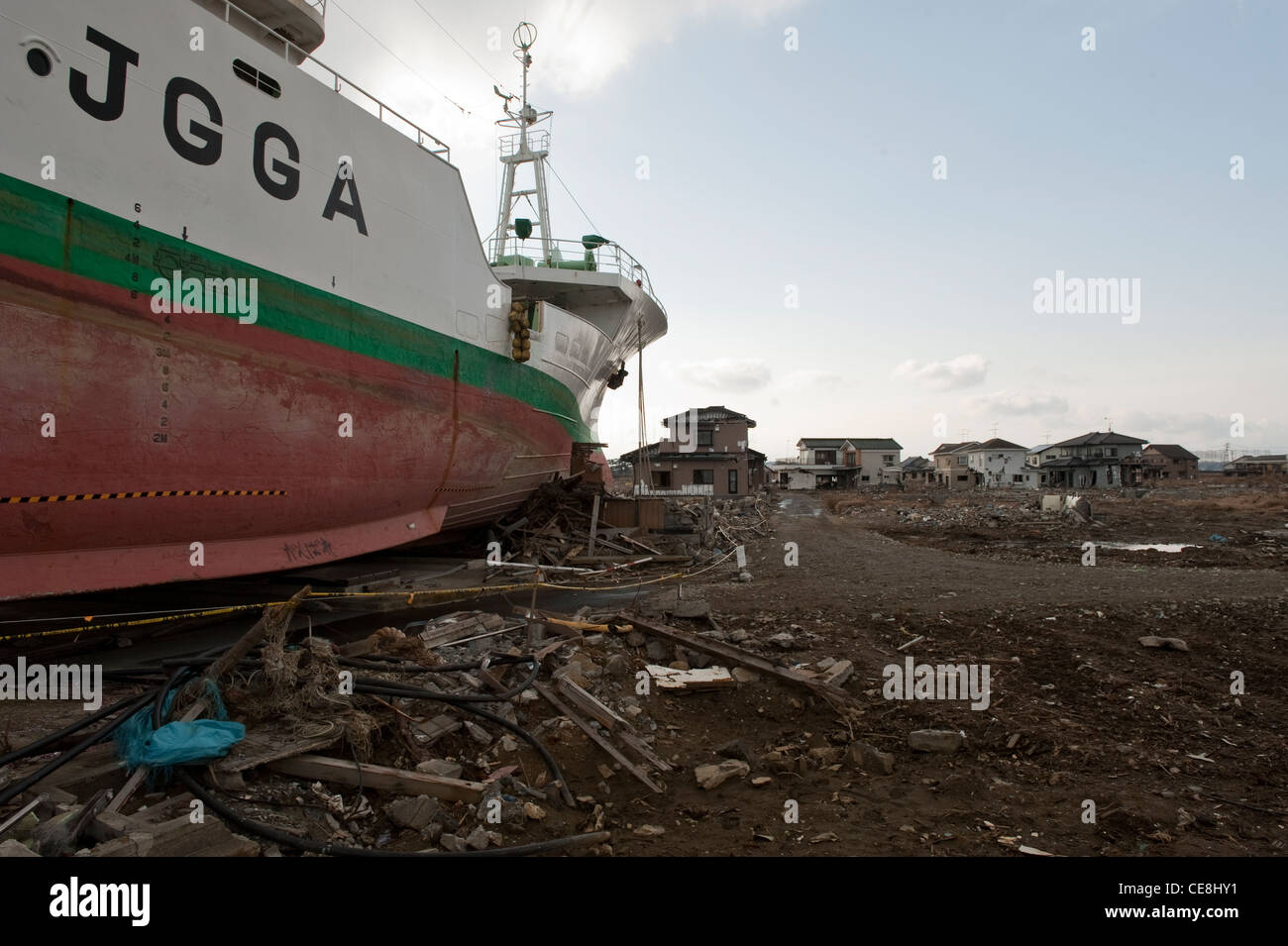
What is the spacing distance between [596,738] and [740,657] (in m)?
2.03

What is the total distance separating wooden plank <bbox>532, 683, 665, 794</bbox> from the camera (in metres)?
4.48

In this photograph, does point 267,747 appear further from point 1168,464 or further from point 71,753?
point 1168,464

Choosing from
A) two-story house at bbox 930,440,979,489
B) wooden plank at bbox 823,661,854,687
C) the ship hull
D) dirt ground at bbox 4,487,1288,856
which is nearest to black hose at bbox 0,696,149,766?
dirt ground at bbox 4,487,1288,856

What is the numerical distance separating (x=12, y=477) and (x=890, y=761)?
24.6ft

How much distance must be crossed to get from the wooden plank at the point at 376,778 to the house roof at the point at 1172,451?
99503 mm

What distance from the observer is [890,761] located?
475 cm

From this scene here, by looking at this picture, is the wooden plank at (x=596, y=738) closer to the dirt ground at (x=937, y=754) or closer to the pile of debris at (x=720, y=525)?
the dirt ground at (x=937, y=754)

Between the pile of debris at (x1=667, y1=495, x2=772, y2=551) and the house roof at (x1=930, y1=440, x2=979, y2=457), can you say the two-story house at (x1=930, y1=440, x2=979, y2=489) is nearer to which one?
the house roof at (x1=930, y1=440, x2=979, y2=457)

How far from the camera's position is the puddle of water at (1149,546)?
17.4 meters

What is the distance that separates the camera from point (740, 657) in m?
6.38
